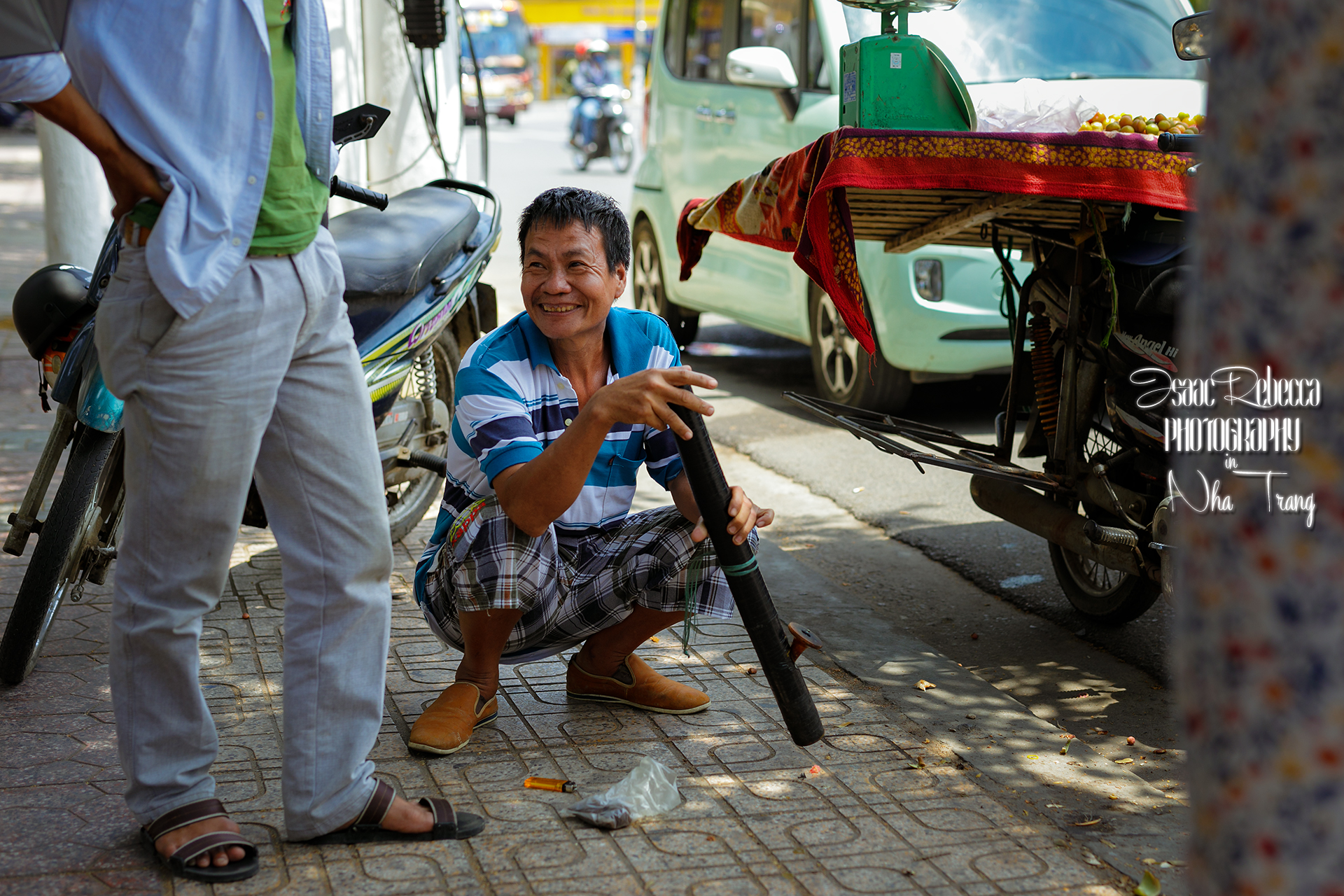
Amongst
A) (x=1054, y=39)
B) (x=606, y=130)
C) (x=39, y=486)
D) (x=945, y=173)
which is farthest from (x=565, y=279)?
(x=606, y=130)

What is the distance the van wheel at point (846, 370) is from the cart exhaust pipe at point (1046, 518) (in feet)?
7.07

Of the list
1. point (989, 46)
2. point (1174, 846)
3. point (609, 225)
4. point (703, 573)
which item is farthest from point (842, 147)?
point (989, 46)

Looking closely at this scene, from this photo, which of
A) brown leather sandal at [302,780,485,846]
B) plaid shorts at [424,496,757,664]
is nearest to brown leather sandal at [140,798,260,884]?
brown leather sandal at [302,780,485,846]

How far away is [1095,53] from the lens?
585 cm

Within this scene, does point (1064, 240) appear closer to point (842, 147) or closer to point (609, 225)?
point (842, 147)

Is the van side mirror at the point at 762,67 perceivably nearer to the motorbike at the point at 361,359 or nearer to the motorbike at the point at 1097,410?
the motorbike at the point at 361,359

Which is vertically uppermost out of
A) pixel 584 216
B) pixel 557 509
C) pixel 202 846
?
pixel 584 216

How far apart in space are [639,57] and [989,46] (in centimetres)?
4250

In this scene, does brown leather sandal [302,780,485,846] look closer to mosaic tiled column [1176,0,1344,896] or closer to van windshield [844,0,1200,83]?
mosaic tiled column [1176,0,1344,896]

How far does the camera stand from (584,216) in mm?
2895

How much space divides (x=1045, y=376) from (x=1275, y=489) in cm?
275

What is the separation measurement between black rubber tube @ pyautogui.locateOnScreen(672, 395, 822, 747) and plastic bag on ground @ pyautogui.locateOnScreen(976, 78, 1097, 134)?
1386mm

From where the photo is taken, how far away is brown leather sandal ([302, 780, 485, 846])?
2453mm

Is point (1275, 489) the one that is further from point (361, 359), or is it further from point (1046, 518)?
point (361, 359)
